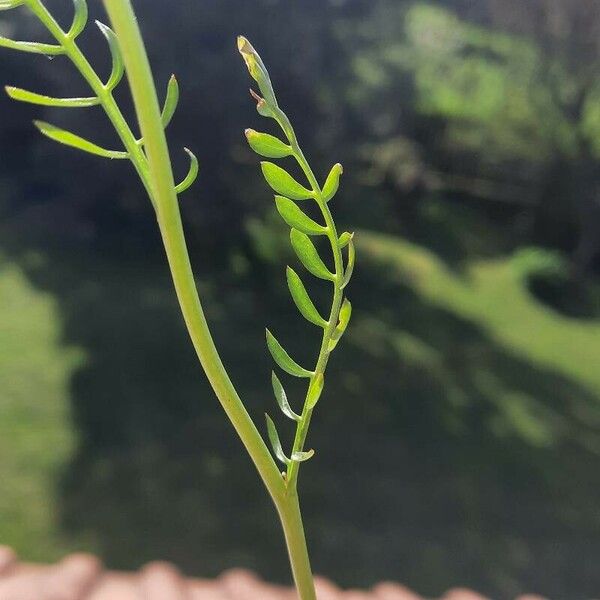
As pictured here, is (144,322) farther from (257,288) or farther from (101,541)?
(101,541)

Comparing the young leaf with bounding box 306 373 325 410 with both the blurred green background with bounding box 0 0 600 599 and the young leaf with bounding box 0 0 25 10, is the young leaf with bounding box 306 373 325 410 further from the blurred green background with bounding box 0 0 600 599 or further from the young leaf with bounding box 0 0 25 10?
the blurred green background with bounding box 0 0 600 599

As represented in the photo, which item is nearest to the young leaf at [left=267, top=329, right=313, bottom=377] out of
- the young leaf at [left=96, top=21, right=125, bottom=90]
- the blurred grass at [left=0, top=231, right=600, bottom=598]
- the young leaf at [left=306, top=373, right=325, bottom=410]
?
the young leaf at [left=306, top=373, right=325, bottom=410]

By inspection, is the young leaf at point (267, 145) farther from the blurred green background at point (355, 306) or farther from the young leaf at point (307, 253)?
the blurred green background at point (355, 306)

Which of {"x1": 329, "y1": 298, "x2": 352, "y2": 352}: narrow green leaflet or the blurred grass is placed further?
the blurred grass

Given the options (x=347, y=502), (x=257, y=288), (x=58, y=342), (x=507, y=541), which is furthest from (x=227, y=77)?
(x=507, y=541)

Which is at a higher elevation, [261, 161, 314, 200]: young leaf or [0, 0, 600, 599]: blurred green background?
[0, 0, 600, 599]: blurred green background

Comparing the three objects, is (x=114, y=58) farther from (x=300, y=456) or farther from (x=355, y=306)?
A: (x=355, y=306)

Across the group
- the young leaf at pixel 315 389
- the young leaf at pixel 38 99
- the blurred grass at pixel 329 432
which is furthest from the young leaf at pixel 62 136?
the blurred grass at pixel 329 432
